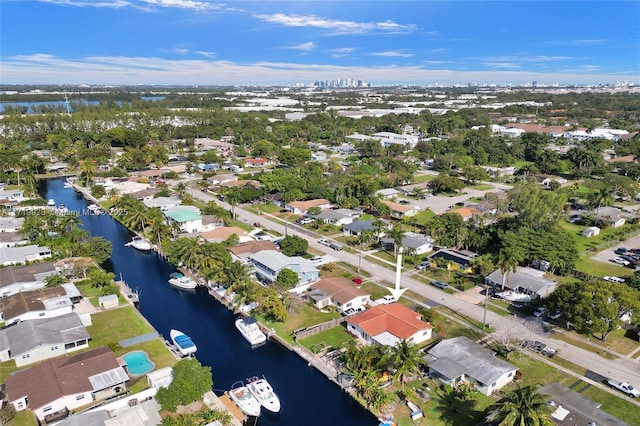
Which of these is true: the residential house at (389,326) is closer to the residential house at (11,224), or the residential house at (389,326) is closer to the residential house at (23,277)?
the residential house at (23,277)

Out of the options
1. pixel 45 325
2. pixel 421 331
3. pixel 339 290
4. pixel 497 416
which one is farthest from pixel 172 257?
pixel 497 416

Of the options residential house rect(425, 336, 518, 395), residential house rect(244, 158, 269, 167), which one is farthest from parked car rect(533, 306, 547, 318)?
residential house rect(244, 158, 269, 167)

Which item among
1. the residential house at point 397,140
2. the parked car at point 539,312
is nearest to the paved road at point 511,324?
the parked car at point 539,312

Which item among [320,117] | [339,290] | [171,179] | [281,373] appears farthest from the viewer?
[320,117]

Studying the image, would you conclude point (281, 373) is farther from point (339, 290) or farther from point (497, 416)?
point (497, 416)

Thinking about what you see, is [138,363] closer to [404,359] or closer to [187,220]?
[404,359]

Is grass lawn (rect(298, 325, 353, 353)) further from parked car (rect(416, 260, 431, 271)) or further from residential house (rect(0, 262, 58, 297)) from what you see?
residential house (rect(0, 262, 58, 297))

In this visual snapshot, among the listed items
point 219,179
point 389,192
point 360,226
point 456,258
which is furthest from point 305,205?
point 456,258
